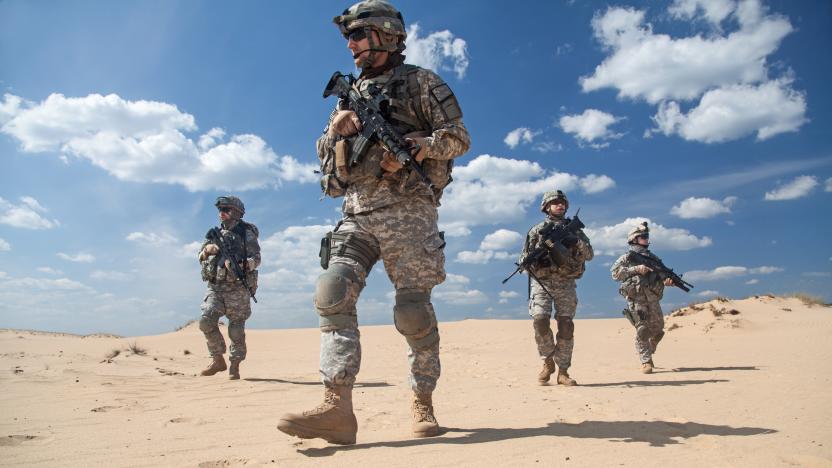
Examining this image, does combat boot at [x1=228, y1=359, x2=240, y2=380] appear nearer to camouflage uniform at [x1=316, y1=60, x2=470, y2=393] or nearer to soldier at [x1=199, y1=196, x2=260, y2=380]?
soldier at [x1=199, y1=196, x2=260, y2=380]

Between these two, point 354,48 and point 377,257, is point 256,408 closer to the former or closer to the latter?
point 377,257

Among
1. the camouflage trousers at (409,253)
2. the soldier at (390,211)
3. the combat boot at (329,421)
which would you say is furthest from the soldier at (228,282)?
the combat boot at (329,421)

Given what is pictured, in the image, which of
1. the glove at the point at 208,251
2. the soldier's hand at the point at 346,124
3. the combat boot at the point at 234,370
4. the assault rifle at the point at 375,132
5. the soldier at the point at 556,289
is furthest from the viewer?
the glove at the point at 208,251

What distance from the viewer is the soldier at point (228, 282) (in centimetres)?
786

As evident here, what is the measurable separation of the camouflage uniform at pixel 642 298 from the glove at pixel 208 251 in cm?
621

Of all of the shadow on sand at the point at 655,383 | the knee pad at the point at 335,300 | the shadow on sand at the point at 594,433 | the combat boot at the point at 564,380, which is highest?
the knee pad at the point at 335,300

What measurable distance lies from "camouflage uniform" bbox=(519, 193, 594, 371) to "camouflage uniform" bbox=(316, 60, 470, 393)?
132 inches

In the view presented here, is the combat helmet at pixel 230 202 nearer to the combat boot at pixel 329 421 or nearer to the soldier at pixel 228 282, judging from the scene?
the soldier at pixel 228 282

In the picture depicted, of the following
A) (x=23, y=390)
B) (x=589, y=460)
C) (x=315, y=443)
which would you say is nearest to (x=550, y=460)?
(x=589, y=460)

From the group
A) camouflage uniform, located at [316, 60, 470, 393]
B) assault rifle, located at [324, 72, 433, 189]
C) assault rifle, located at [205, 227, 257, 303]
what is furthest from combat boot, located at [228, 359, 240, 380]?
assault rifle, located at [324, 72, 433, 189]

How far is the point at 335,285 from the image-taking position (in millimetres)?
3068

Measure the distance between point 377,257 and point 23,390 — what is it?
167 inches

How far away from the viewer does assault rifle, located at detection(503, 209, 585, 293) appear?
6.46 m

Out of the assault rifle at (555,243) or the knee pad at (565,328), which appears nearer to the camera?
the knee pad at (565,328)
